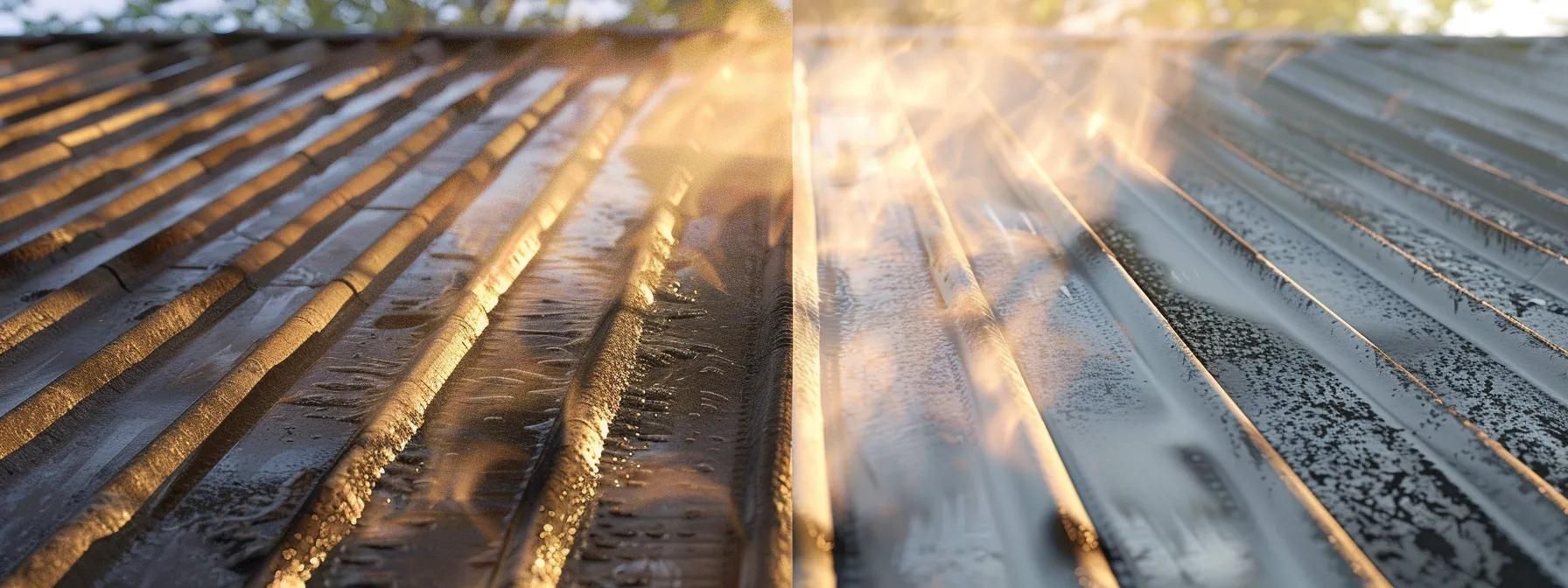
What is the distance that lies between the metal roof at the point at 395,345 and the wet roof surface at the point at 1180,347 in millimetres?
204

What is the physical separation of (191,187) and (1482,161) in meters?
4.59

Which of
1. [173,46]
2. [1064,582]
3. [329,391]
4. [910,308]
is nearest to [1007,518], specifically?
[1064,582]

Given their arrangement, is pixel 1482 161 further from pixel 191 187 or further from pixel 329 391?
pixel 191 187

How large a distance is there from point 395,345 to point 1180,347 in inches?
63.9

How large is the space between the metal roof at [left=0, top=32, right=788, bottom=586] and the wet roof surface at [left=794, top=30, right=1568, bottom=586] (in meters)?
0.20

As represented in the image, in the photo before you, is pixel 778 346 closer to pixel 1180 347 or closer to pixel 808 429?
pixel 808 429

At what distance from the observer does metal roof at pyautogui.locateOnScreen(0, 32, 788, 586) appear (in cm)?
126

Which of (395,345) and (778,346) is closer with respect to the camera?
(778,346)

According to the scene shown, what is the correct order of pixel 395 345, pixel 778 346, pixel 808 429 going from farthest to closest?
1. pixel 395 345
2. pixel 778 346
3. pixel 808 429

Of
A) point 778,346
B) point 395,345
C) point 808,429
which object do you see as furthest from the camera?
point 395,345

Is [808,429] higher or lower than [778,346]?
lower

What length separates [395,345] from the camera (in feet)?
5.96

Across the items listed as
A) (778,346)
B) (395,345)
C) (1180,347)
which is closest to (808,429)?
(778,346)

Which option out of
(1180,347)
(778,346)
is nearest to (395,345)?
(778,346)
